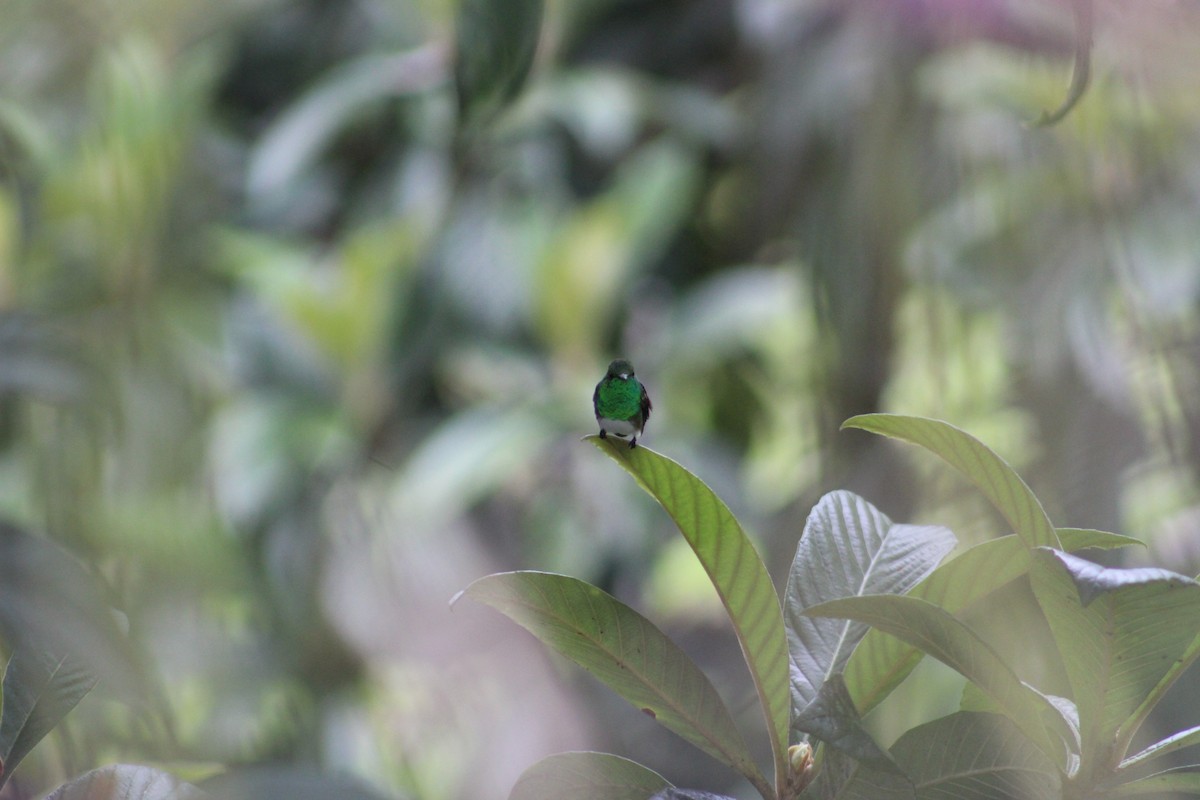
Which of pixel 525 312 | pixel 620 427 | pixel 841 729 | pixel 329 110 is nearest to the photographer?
pixel 841 729

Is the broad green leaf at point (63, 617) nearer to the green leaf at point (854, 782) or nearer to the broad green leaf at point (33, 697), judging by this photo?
the broad green leaf at point (33, 697)

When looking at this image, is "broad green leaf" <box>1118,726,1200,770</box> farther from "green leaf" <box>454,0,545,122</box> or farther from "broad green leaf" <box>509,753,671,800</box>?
"green leaf" <box>454,0,545,122</box>

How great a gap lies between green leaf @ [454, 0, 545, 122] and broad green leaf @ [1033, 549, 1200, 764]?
0.19 metres

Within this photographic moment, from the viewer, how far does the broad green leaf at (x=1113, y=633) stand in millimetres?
209

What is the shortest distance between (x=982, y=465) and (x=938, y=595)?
4cm

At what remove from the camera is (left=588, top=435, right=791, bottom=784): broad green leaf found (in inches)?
9.8

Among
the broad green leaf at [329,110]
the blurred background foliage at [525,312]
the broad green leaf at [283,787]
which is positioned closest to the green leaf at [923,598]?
the broad green leaf at [283,787]

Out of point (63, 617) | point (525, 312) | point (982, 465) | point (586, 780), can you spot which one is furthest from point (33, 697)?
point (525, 312)

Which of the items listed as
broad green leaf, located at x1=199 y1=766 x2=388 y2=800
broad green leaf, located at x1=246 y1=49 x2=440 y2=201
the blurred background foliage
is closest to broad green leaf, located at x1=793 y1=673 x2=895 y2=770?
broad green leaf, located at x1=199 y1=766 x2=388 y2=800

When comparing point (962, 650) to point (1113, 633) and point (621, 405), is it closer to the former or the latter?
point (1113, 633)

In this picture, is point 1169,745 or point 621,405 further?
point 621,405

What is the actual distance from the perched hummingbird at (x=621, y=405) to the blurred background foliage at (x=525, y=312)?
0.82 ft

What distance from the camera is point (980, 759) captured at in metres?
0.25

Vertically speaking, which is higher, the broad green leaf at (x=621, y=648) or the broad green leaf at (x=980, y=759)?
the broad green leaf at (x=621, y=648)
